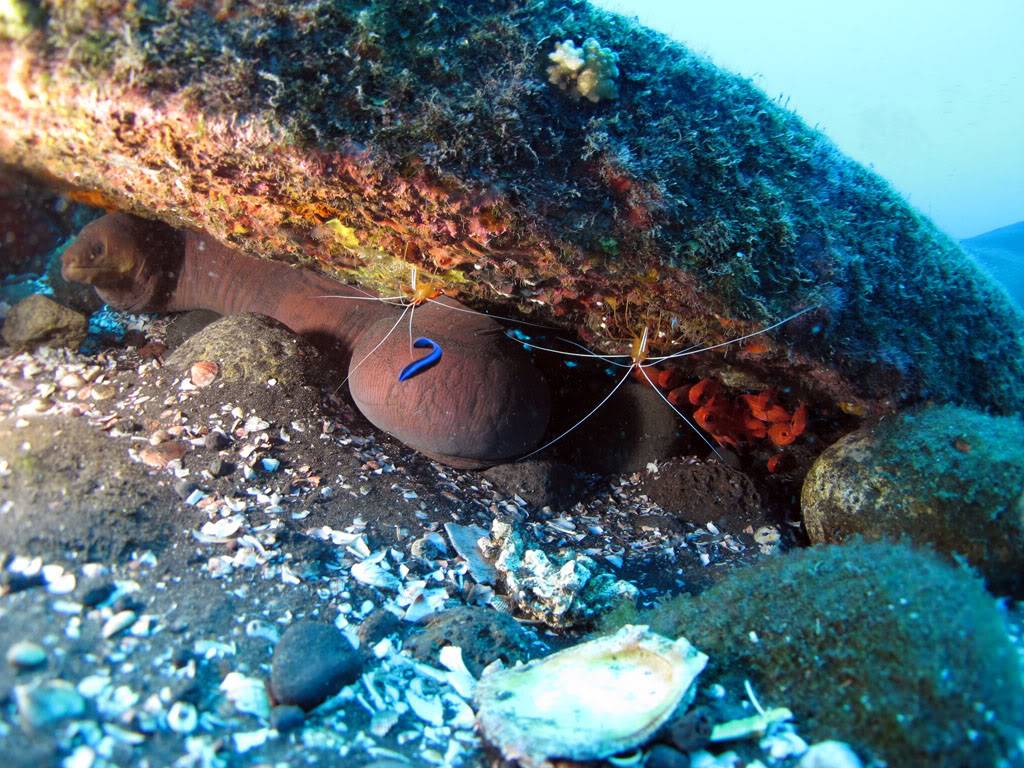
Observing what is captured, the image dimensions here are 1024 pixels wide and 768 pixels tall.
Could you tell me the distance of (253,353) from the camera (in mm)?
4164

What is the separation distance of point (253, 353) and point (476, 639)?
2.81 metres

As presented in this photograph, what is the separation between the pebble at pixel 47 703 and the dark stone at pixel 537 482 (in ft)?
9.30

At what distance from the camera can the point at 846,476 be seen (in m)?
3.60

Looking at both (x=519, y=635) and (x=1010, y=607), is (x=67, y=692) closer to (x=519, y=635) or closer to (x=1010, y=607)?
(x=519, y=635)

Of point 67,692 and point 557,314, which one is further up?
point 557,314

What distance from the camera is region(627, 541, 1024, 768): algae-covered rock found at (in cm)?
189

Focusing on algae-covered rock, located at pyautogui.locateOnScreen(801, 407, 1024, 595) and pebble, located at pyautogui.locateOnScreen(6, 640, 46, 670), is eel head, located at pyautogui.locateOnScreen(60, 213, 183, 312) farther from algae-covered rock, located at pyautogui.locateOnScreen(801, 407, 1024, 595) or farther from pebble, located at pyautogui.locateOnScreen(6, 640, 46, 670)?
algae-covered rock, located at pyautogui.locateOnScreen(801, 407, 1024, 595)

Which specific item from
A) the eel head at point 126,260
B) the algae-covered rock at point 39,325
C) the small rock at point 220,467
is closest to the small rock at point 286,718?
the small rock at point 220,467

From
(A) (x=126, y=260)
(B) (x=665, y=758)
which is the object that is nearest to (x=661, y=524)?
(B) (x=665, y=758)

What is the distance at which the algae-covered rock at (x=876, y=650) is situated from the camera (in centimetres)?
189

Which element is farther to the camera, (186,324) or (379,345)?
(186,324)

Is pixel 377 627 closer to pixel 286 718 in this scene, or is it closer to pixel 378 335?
pixel 286 718

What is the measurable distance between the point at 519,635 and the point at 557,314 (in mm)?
2046

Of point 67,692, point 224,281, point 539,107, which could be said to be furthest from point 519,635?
point 224,281
